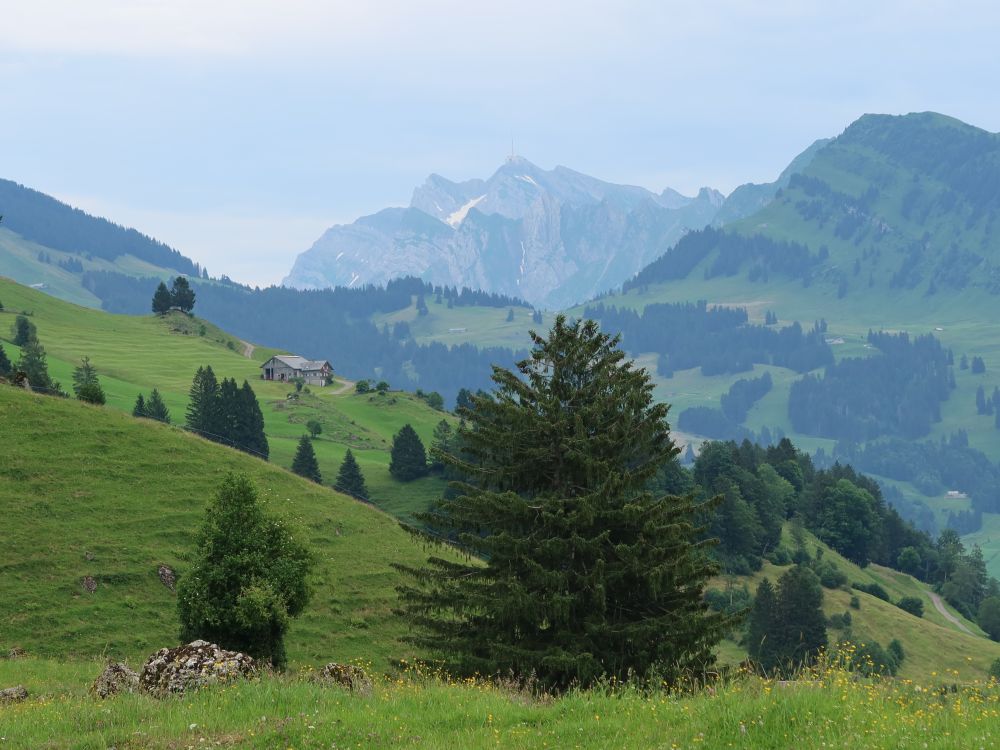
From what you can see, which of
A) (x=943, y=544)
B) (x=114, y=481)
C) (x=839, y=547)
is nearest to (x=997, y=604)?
(x=839, y=547)

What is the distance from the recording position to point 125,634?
4306cm

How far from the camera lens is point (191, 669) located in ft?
66.0

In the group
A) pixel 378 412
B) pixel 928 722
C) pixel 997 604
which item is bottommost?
pixel 997 604

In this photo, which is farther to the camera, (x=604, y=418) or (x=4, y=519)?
(x=4, y=519)

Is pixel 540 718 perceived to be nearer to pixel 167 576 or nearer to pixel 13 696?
pixel 13 696

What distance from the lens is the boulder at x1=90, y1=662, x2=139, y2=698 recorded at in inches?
800

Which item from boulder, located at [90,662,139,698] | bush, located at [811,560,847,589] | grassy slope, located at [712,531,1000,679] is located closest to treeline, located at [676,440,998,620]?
bush, located at [811,560,847,589]

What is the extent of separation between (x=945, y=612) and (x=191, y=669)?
159113 mm

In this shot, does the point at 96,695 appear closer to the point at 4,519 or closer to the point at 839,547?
the point at 4,519

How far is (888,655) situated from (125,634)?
83.6m

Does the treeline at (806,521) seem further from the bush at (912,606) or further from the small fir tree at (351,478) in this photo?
the small fir tree at (351,478)

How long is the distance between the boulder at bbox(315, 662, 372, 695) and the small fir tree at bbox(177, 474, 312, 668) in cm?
1221

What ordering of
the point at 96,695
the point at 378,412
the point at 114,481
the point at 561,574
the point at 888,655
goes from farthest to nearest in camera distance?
the point at 378,412
the point at 888,655
the point at 114,481
the point at 561,574
the point at 96,695

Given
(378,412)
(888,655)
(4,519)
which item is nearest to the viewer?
(4,519)
